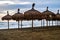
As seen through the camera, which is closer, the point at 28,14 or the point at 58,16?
Answer: the point at 28,14

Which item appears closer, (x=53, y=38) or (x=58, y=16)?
(x=53, y=38)

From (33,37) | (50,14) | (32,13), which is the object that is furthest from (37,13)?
(33,37)

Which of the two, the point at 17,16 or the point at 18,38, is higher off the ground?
the point at 17,16

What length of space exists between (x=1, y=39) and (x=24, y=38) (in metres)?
1.38

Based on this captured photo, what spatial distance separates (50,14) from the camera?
1455cm

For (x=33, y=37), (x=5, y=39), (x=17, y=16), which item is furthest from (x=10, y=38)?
(x=17, y=16)

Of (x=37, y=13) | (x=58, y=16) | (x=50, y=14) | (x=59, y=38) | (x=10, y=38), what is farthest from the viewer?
(x=58, y=16)

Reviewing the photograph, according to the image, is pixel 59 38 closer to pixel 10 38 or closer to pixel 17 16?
pixel 10 38

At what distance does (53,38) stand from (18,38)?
1685 mm

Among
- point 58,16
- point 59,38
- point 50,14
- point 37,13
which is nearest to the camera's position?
point 59,38

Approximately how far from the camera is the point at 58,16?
18.5m

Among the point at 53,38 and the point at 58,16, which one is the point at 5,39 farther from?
the point at 58,16

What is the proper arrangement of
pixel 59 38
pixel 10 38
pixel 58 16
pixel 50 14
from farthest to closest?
pixel 58 16
pixel 50 14
pixel 10 38
pixel 59 38

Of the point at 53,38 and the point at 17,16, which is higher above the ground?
the point at 17,16
